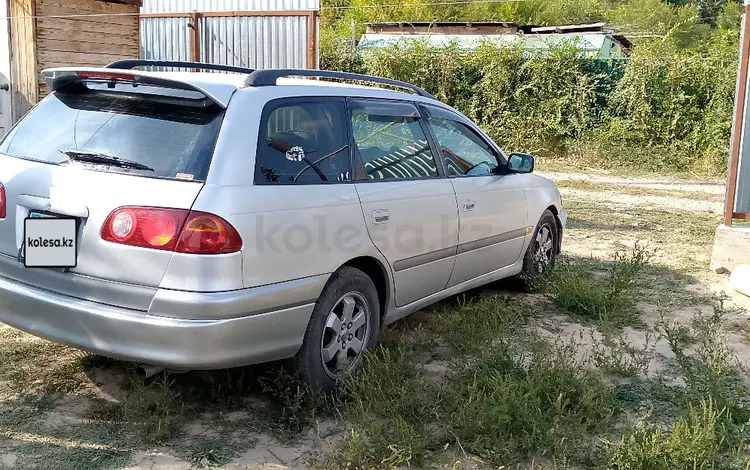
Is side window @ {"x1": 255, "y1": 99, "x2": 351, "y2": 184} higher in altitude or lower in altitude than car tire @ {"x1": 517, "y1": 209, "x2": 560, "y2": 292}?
higher

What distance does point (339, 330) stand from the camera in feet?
12.8

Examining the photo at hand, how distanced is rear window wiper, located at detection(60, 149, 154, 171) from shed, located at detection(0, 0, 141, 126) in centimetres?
698

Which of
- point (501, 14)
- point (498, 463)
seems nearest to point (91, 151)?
point (498, 463)

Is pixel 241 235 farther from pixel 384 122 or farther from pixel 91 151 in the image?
pixel 384 122

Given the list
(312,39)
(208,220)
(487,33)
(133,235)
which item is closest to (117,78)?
(133,235)

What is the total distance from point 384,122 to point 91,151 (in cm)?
176

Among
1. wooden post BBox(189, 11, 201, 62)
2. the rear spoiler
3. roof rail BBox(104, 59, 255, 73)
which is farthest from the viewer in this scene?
wooden post BBox(189, 11, 201, 62)

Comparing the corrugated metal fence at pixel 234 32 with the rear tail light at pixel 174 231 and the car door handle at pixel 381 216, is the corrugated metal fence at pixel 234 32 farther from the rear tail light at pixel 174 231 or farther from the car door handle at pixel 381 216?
the rear tail light at pixel 174 231

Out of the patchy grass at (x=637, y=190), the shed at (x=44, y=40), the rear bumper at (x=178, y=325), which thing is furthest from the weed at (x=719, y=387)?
the shed at (x=44, y=40)

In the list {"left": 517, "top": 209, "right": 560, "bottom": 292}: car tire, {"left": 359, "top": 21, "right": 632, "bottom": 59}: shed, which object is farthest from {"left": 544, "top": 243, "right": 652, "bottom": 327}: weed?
{"left": 359, "top": 21, "right": 632, "bottom": 59}: shed

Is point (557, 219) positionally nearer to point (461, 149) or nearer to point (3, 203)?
point (461, 149)

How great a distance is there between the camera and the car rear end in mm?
3180

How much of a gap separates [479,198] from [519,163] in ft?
2.42

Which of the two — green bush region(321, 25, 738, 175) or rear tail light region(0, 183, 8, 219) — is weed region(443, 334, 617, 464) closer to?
rear tail light region(0, 183, 8, 219)
